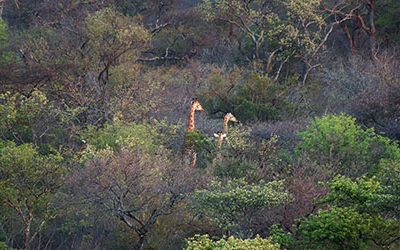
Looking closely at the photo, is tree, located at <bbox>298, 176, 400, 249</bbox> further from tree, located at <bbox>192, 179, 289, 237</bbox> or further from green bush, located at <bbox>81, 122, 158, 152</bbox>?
green bush, located at <bbox>81, 122, 158, 152</bbox>

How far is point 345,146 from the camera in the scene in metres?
24.8

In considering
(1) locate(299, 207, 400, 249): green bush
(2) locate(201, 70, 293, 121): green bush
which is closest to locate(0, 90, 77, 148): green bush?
(2) locate(201, 70, 293, 121): green bush

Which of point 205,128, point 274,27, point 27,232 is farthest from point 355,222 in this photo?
point 274,27

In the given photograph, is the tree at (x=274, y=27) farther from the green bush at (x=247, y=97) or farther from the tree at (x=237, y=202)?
the tree at (x=237, y=202)

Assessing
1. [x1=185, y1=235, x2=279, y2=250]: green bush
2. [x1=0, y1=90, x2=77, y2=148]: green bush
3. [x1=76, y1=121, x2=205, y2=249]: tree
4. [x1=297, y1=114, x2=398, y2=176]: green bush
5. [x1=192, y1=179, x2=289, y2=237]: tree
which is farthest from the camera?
[x1=0, y1=90, x2=77, y2=148]: green bush

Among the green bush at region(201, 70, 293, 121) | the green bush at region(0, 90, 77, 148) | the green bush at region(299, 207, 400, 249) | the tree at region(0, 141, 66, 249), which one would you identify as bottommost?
the green bush at region(201, 70, 293, 121)

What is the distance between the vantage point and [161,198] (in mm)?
22234

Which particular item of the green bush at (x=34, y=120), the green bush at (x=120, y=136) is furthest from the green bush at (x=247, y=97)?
the green bush at (x=34, y=120)

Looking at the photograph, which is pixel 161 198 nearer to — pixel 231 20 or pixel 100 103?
pixel 100 103

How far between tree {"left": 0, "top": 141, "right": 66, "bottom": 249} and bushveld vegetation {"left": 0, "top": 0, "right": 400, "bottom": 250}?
37 millimetres

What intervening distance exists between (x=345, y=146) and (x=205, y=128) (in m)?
7.49

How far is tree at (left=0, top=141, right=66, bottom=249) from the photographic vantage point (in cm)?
2209

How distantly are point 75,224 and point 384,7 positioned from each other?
23.8 m

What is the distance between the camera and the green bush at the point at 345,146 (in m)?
24.3
